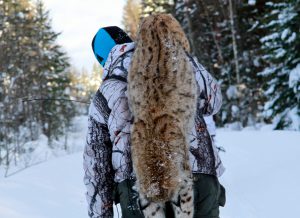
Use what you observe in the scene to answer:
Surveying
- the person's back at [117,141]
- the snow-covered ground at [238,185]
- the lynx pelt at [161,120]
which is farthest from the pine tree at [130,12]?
the lynx pelt at [161,120]

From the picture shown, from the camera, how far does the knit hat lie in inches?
101

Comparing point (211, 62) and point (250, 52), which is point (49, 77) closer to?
point (211, 62)

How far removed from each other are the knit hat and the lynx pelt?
43cm

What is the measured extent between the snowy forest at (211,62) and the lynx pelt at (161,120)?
3855 mm

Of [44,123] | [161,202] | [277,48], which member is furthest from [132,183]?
[44,123]

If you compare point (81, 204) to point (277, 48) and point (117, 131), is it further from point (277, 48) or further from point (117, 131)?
point (277, 48)

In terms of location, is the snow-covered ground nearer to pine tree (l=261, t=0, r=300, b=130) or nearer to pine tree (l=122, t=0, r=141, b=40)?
pine tree (l=261, t=0, r=300, b=130)

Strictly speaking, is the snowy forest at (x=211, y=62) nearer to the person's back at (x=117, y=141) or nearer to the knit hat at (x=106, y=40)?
the knit hat at (x=106, y=40)

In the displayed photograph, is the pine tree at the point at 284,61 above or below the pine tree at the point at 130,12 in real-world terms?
below

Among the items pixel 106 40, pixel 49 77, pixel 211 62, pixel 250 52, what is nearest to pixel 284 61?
pixel 250 52

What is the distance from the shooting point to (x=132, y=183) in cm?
222

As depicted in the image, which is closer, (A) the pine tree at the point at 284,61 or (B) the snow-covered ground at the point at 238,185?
(B) the snow-covered ground at the point at 238,185

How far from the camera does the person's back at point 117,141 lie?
7.39 feet

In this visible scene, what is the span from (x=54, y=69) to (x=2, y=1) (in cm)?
779
